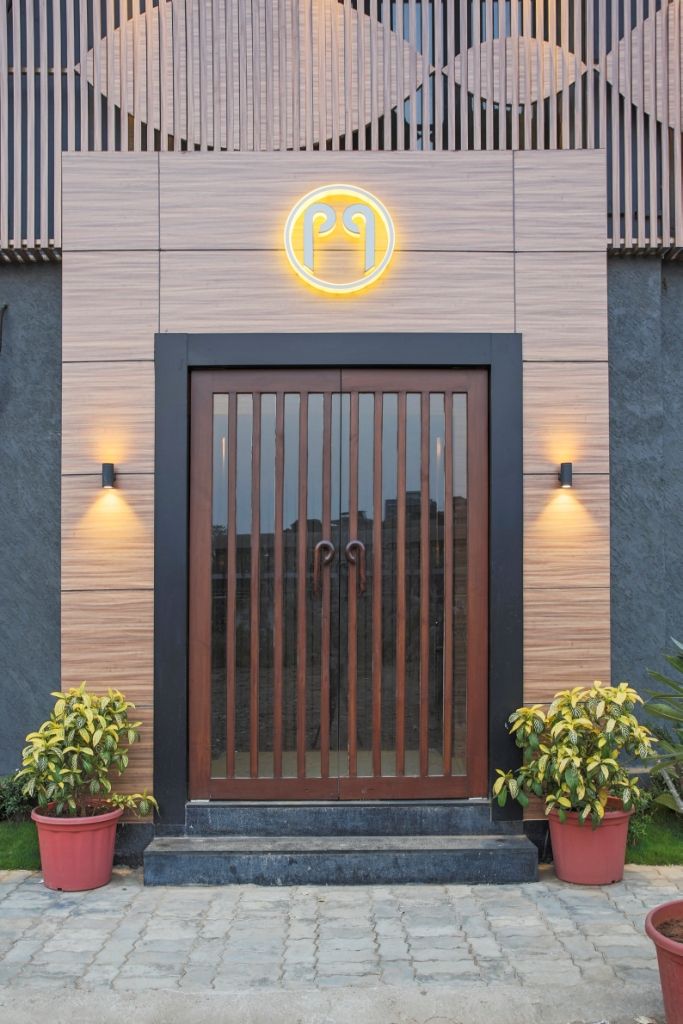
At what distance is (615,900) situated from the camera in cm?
402

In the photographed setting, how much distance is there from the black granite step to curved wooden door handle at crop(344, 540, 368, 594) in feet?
3.56

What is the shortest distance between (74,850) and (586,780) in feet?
7.69

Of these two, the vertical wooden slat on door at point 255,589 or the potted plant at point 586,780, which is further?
the vertical wooden slat on door at point 255,589

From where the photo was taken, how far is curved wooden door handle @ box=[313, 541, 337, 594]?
455cm

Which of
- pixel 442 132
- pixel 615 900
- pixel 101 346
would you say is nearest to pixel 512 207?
pixel 442 132

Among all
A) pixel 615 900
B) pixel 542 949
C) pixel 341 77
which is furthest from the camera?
pixel 341 77

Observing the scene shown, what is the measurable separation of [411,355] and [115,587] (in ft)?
6.13

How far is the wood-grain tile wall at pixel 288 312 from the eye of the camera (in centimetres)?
457

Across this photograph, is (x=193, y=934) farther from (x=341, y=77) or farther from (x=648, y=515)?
(x=341, y=77)

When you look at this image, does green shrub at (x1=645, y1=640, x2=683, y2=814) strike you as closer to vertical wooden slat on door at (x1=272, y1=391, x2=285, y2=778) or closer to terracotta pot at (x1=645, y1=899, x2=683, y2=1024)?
terracotta pot at (x1=645, y1=899, x2=683, y2=1024)

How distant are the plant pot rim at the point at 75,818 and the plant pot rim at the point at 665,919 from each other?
2.42 metres

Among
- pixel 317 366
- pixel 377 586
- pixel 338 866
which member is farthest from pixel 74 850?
pixel 317 366

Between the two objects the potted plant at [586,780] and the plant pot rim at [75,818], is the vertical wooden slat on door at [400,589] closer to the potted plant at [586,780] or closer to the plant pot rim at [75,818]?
the potted plant at [586,780]

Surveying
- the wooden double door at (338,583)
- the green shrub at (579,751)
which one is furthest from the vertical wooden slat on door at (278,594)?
the green shrub at (579,751)
